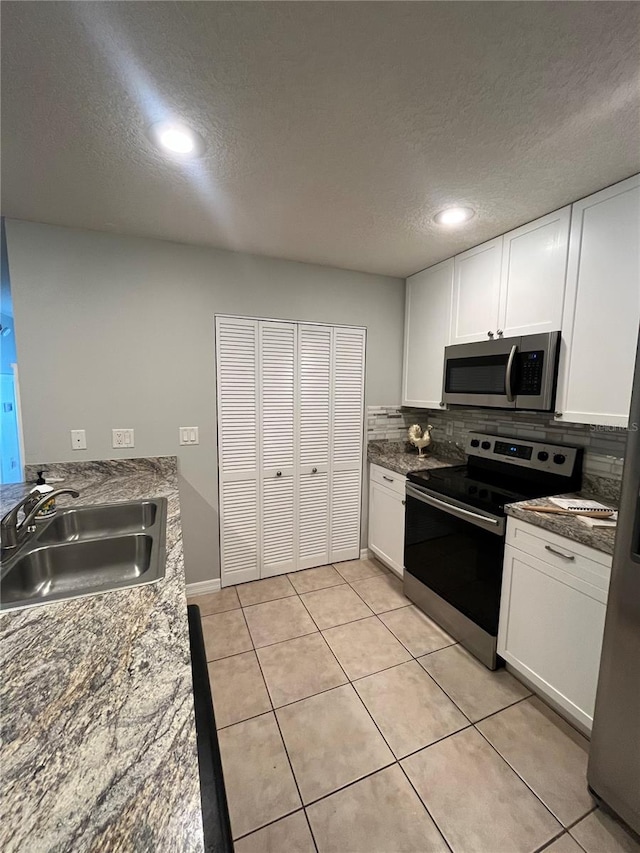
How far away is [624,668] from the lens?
1.16m

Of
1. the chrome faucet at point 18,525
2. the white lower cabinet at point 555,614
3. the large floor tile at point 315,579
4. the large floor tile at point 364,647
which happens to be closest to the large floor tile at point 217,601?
the large floor tile at point 315,579

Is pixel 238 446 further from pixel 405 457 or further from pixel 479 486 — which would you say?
pixel 479 486

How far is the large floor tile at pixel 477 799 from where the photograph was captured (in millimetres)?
1184

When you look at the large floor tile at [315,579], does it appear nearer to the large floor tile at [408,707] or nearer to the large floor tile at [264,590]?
the large floor tile at [264,590]

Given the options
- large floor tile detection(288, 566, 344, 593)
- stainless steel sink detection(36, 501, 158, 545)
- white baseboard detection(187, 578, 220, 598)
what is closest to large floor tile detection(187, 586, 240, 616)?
white baseboard detection(187, 578, 220, 598)

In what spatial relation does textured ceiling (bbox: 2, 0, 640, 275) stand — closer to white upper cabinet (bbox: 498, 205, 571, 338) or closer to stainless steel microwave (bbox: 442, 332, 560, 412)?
white upper cabinet (bbox: 498, 205, 571, 338)

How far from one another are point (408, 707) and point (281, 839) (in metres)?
0.72

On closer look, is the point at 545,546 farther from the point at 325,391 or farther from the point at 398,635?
the point at 325,391

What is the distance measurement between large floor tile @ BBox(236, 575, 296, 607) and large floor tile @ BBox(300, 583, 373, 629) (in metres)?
0.16

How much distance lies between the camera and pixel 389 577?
276 cm

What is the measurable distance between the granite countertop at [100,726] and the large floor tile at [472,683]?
1.51 meters

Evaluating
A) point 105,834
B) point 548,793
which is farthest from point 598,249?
point 105,834

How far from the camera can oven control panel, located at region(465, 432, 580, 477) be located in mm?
1981

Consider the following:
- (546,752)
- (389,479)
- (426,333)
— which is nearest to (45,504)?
(389,479)
